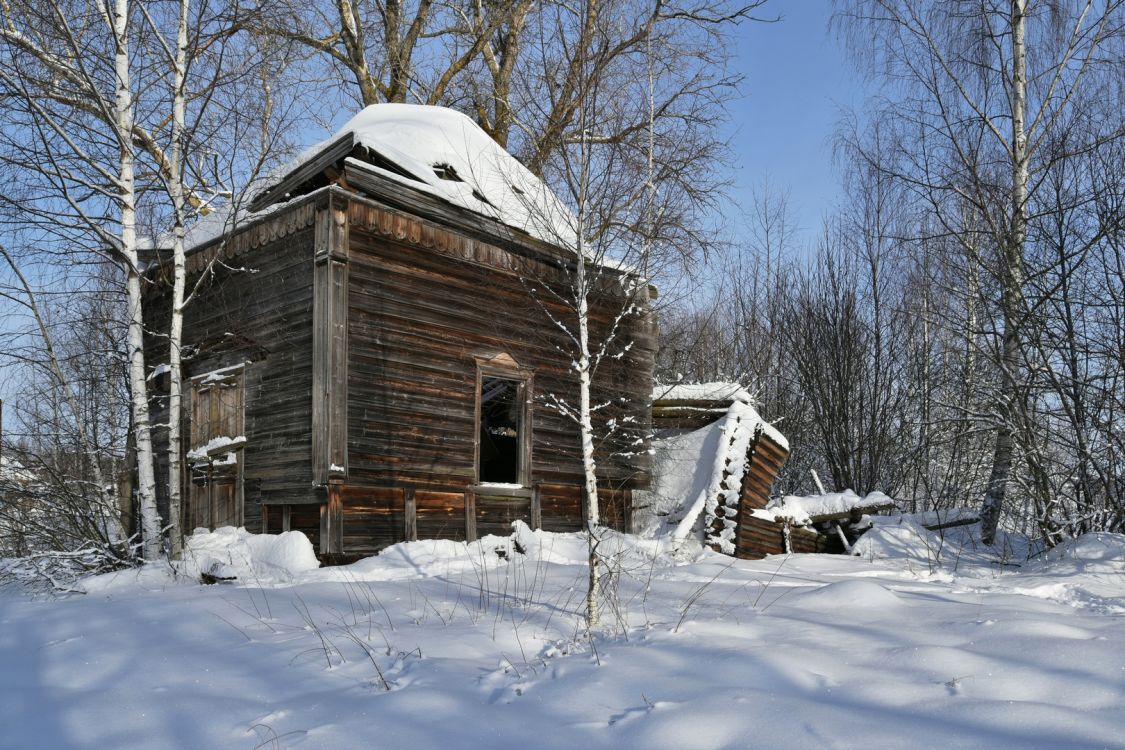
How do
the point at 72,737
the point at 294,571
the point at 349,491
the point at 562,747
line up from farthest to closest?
the point at 349,491 → the point at 294,571 → the point at 72,737 → the point at 562,747

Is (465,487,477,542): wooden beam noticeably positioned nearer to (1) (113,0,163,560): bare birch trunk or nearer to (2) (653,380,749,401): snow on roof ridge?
(1) (113,0,163,560): bare birch trunk

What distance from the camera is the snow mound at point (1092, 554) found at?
27.2 ft

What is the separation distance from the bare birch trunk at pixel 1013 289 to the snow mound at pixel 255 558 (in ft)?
26.7

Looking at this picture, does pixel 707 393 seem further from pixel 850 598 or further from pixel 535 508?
pixel 850 598

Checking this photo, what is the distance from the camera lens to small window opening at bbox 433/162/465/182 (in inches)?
429

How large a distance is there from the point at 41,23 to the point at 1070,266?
13.1 metres

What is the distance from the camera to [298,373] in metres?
9.29

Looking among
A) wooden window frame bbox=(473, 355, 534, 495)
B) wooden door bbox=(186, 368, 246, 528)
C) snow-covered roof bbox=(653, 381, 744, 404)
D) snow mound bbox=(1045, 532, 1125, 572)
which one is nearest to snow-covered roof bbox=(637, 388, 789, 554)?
snow-covered roof bbox=(653, 381, 744, 404)

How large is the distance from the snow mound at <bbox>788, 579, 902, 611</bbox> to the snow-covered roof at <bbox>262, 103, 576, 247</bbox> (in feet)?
15.0

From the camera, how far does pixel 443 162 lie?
10.9 meters

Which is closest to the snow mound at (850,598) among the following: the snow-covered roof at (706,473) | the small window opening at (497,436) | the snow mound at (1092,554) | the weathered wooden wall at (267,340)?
the snow mound at (1092,554)

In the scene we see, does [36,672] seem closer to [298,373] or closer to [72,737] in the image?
[72,737]

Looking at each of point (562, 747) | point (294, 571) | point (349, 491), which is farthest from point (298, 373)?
point (562, 747)

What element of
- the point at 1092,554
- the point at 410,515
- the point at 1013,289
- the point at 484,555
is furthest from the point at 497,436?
the point at 1092,554
